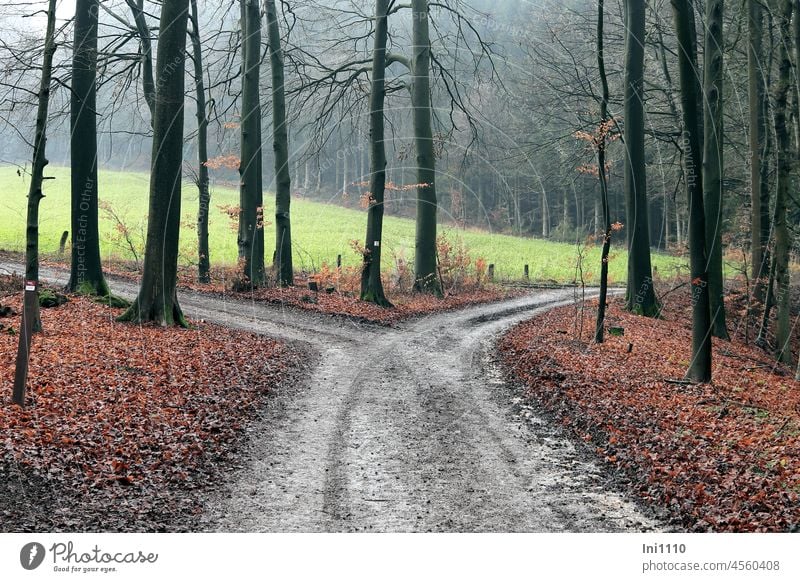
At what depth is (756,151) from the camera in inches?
755

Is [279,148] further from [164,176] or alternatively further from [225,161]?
[164,176]

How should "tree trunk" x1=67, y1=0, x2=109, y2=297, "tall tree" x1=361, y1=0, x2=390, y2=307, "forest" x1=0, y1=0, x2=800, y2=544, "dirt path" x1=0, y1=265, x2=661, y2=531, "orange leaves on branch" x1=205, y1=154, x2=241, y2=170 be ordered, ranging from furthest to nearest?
"orange leaves on branch" x1=205, y1=154, x2=241, y2=170 → "tall tree" x1=361, y1=0, x2=390, y2=307 → "tree trunk" x1=67, y1=0, x2=109, y2=297 → "forest" x1=0, y1=0, x2=800, y2=544 → "dirt path" x1=0, y1=265, x2=661, y2=531

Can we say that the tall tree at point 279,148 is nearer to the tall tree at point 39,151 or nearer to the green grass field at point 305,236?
the green grass field at point 305,236

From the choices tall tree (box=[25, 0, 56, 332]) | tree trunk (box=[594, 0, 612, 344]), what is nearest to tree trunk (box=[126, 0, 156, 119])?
tall tree (box=[25, 0, 56, 332])

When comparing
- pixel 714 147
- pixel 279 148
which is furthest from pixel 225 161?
pixel 714 147

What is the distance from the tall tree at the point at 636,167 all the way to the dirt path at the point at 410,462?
9.74 meters

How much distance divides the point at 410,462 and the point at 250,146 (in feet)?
54.9

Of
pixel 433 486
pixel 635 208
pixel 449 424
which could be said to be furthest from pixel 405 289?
pixel 433 486

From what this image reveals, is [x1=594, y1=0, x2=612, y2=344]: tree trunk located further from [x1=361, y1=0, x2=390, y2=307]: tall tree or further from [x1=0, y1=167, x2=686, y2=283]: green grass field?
[x1=0, y1=167, x2=686, y2=283]: green grass field

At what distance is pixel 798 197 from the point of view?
84.5 feet

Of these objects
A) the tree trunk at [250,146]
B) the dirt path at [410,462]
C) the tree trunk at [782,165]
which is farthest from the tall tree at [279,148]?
the tree trunk at [782,165]

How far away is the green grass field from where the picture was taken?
119 feet

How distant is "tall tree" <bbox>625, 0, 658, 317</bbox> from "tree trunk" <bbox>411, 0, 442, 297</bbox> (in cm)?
638

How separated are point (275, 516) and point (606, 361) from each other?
923cm
